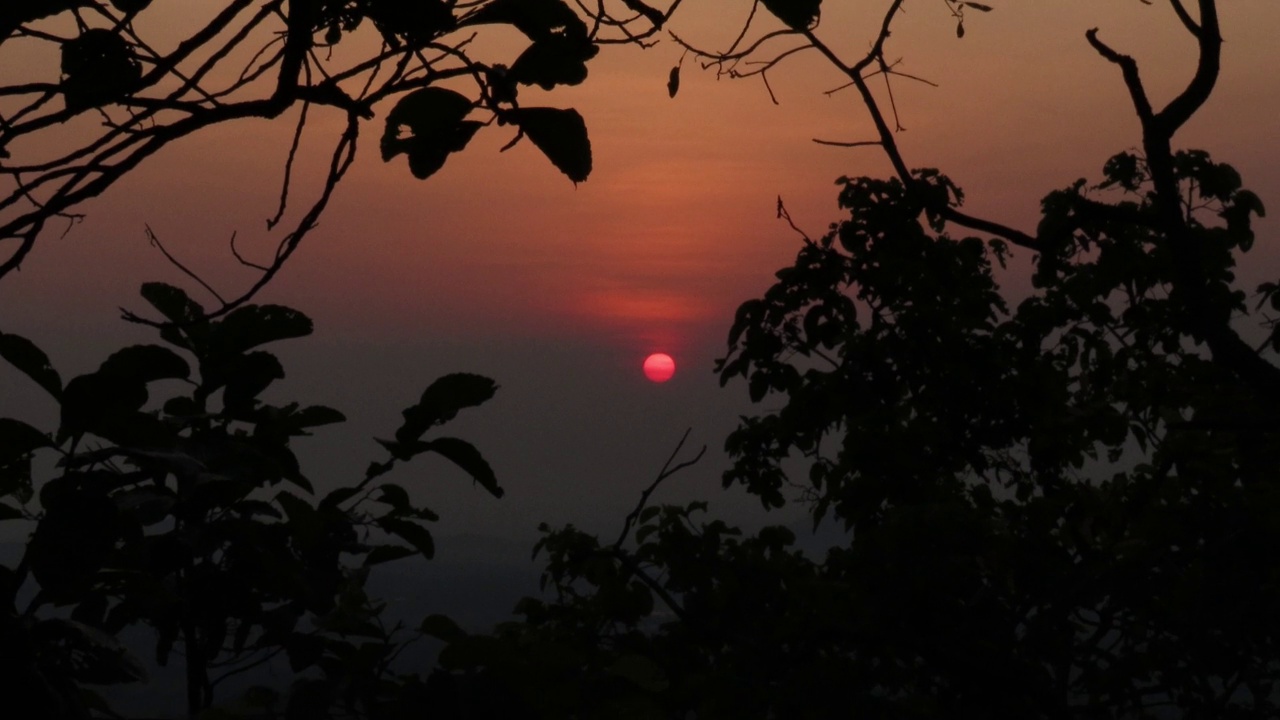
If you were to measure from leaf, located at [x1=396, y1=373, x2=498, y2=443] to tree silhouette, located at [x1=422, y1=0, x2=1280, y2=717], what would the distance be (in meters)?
0.54

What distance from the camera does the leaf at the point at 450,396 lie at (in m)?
2.20

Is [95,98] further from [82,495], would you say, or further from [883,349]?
[883,349]

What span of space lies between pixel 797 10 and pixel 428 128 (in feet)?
1.77

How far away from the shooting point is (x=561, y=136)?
5.48 feet

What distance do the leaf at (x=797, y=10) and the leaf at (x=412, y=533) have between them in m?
1.37

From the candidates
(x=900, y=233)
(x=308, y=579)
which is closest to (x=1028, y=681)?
(x=308, y=579)

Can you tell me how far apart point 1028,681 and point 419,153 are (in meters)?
4.73

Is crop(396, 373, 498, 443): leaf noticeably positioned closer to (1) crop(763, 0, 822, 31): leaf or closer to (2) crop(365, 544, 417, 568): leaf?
(2) crop(365, 544, 417, 568): leaf

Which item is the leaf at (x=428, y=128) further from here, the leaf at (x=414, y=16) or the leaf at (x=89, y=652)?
the leaf at (x=89, y=652)

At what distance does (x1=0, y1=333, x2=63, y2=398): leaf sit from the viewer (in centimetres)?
188

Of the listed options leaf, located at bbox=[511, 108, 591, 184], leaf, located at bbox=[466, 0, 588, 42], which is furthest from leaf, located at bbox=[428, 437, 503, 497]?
leaf, located at bbox=[466, 0, 588, 42]

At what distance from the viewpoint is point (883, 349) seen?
9820mm

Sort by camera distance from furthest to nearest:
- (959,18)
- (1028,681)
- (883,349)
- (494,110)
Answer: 1. (883,349)
2. (1028,681)
3. (959,18)
4. (494,110)

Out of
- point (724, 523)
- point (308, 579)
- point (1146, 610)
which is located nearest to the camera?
point (308, 579)
